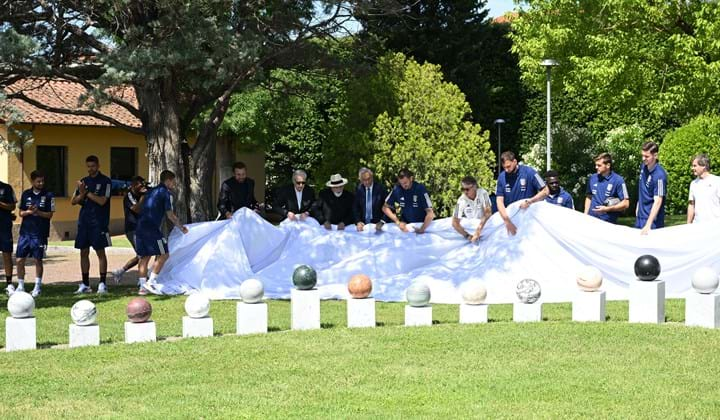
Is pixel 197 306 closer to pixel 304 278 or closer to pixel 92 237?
pixel 304 278

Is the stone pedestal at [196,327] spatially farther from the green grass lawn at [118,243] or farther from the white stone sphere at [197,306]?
the green grass lawn at [118,243]

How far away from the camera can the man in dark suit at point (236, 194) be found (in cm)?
1647

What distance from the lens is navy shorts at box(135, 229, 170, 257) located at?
1502cm

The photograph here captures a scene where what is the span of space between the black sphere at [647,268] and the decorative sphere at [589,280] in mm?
414

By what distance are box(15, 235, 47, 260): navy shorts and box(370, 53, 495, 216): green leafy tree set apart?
11343 mm

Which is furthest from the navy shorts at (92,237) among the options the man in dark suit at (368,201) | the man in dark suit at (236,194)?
the man in dark suit at (368,201)

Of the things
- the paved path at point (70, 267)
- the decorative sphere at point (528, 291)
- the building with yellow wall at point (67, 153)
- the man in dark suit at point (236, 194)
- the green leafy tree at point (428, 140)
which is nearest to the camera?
the decorative sphere at point (528, 291)

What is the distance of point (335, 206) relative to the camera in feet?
52.1

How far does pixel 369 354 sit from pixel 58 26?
996 centimetres

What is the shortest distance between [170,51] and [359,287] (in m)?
6.56

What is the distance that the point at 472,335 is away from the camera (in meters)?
10.0

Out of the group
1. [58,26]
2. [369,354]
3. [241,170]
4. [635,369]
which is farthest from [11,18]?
[635,369]

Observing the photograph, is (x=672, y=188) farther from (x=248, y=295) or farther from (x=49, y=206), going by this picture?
(x=248, y=295)

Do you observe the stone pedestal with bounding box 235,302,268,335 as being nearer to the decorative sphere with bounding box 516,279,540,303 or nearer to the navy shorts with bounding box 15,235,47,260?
the decorative sphere with bounding box 516,279,540,303
